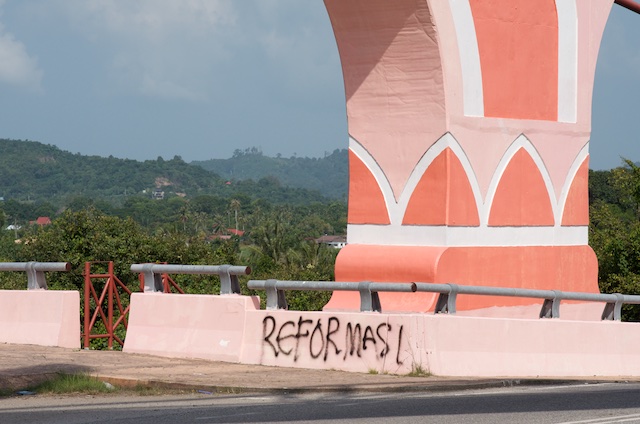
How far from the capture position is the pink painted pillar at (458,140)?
1463 centimetres

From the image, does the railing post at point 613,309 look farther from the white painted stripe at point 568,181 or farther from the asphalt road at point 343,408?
the asphalt road at point 343,408

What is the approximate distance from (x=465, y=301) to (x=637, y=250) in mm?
23376

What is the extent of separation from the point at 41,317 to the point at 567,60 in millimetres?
8030

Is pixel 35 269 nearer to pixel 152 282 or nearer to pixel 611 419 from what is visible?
pixel 152 282

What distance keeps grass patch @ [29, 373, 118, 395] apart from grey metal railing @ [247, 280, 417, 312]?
2508mm

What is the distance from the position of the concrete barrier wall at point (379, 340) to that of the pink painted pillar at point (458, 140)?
131 cm

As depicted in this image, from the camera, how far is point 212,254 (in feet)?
222

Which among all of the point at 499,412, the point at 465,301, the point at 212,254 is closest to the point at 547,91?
the point at 465,301

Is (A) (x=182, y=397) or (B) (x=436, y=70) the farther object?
(B) (x=436, y=70)

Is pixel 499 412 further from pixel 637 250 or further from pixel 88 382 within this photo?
pixel 637 250


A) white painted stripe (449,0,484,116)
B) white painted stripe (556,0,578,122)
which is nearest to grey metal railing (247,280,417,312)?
white painted stripe (449,0,484,116)

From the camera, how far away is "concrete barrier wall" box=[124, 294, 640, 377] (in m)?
12.8

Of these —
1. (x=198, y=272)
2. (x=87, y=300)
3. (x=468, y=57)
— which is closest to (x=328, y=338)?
(x=198, y=272)

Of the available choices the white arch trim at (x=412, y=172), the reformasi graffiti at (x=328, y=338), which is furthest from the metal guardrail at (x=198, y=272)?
the white arch trim at (x=412, y=172)
